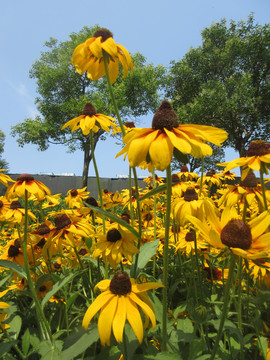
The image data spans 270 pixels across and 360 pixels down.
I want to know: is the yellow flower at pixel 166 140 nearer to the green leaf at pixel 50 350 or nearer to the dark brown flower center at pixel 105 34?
the dark brown flower center at pixel 105 34

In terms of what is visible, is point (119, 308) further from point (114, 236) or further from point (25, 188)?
point (25, 188)

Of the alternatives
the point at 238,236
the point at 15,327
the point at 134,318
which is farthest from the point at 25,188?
the point at 238,236

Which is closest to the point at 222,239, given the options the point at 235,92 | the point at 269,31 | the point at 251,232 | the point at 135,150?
the point at 251,232

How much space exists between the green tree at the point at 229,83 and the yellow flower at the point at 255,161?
13.2 metres

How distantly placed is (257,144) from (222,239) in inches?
32.9

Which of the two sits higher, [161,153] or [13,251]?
[161,153]

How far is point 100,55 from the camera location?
3.72 feet

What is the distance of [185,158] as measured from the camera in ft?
2.58

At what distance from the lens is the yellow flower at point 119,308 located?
2.39 feet

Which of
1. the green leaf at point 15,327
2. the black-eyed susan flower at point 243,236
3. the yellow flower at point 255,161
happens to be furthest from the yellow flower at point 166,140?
the green leaf at point 15,327

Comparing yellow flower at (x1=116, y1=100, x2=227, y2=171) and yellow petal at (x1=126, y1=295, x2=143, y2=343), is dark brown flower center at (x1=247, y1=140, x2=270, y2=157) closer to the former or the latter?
yellow flower at (x1=116, y1=100, x2=227, y2=171)

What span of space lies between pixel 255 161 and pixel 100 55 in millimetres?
916

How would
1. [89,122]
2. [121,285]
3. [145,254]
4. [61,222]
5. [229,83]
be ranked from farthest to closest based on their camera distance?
[229,83]
[89,122]
[61,222]
[145,254]
[121,285]

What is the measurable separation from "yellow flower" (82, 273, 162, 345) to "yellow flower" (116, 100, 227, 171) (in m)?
0.40
